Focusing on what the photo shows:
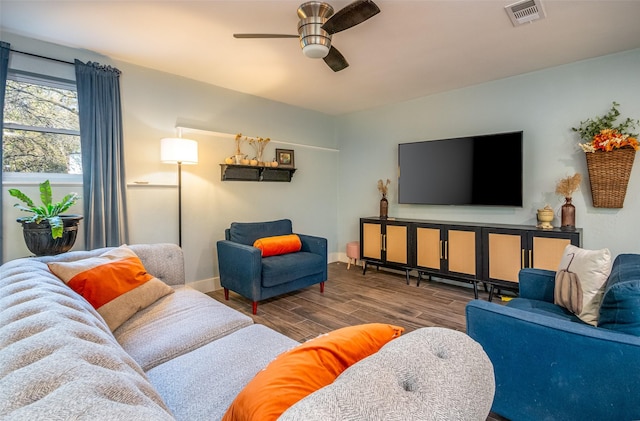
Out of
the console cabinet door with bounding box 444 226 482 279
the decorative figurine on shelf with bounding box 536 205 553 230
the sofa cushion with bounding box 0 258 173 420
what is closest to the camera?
the sofa cushion with bounding box 0 258 173 420

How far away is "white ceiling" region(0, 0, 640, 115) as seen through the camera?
2207mm

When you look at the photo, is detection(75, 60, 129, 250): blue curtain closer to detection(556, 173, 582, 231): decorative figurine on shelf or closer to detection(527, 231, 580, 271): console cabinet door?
detection(527, 231, 580, 271): console cabinet door

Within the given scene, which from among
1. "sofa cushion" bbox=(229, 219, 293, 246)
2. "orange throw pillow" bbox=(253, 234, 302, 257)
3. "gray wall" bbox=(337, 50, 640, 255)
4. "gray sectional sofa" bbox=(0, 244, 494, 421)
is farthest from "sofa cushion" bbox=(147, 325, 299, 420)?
"gray wall" bbox=(337, 50, 640, 255)

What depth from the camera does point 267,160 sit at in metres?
4.38

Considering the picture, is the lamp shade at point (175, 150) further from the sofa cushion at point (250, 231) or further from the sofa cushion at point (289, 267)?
the sofa cushion at point (289, 267)

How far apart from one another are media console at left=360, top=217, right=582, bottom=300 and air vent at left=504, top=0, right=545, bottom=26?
1971mm

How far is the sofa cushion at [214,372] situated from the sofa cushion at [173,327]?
6 cm

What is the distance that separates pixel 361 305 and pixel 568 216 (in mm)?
2370

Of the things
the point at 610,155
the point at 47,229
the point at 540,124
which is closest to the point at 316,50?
the point at 47,229

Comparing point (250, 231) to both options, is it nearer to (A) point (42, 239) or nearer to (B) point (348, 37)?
(A) point (42, 239)

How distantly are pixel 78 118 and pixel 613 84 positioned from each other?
5.32 metres

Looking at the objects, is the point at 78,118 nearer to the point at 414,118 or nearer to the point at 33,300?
the point at 33,300

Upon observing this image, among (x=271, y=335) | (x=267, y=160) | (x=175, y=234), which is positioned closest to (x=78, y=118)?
(x=175, y=234)

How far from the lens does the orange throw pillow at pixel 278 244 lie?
3.39m
